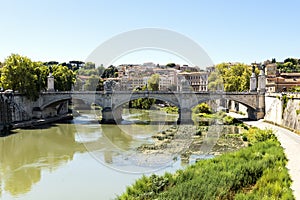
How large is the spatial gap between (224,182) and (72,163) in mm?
8306

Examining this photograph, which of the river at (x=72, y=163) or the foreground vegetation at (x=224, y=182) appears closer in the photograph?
the foreground vegetation at (x=224, y=182)

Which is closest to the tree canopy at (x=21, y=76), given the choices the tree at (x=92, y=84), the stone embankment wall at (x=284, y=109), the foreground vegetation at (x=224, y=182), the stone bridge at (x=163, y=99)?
the stone bridge at (x=163, y=99)

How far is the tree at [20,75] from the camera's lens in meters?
26.9

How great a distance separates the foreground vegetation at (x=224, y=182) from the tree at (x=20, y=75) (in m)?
20.2

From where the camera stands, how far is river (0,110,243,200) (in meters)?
11.0

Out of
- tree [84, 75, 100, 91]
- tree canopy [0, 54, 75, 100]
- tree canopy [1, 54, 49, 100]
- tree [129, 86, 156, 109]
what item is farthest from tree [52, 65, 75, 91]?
tree [84, 75, 100, 91]

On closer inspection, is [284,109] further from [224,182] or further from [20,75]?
[20,75]

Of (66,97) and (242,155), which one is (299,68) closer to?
(66,97)

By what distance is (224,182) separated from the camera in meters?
8.67

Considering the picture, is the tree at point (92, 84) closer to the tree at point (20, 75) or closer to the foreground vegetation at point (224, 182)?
the tree at point (20, 75)

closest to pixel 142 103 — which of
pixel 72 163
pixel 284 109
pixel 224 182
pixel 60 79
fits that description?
pixel 60 79

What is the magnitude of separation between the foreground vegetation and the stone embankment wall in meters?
10.2

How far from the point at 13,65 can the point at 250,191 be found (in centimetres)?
2302

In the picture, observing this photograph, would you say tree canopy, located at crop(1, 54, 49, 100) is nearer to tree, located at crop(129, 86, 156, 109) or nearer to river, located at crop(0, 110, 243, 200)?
river, located at crop(0, 110, 243, 200)
